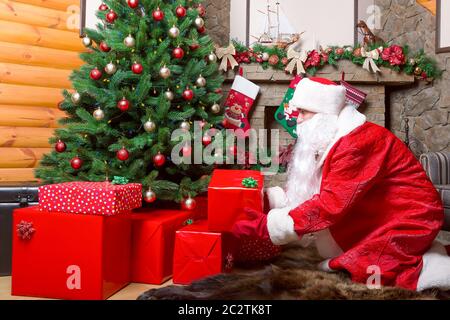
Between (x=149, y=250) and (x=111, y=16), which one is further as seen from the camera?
(x=111, y=16)

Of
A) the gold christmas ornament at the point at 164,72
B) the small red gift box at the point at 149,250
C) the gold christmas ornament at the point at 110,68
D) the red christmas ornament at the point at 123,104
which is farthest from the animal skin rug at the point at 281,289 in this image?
the gold christmas ornament at the point at 110,68

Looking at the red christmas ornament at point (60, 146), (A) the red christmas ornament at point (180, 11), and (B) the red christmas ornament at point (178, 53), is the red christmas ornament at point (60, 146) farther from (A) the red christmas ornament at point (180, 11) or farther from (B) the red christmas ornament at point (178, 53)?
(A) the red christmas ornament at point (180, 11)

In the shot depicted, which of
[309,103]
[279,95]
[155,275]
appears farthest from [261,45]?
[155,275]

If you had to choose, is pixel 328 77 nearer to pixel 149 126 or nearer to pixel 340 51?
pixel 340 51

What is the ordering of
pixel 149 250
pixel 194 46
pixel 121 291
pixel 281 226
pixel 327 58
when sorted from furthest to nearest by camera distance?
pixel 327 58 < pixel 194 46 < pixel 149 250 < pixel 121 291 < pixel 281 226

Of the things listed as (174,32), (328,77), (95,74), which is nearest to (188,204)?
(95,74)

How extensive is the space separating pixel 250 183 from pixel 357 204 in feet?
1.80

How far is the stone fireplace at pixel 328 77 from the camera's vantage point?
387 centimetres

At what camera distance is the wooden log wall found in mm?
3604

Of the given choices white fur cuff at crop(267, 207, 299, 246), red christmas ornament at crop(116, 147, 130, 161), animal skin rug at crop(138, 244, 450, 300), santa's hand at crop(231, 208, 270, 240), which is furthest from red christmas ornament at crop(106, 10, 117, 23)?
animal skin rug at crop(138, 244, 450, 300)

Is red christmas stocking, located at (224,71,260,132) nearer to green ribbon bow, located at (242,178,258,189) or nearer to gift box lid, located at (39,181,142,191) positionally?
green ribbon bow, located at (242,178,258,189)

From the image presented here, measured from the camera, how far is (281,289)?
187 centimetres
